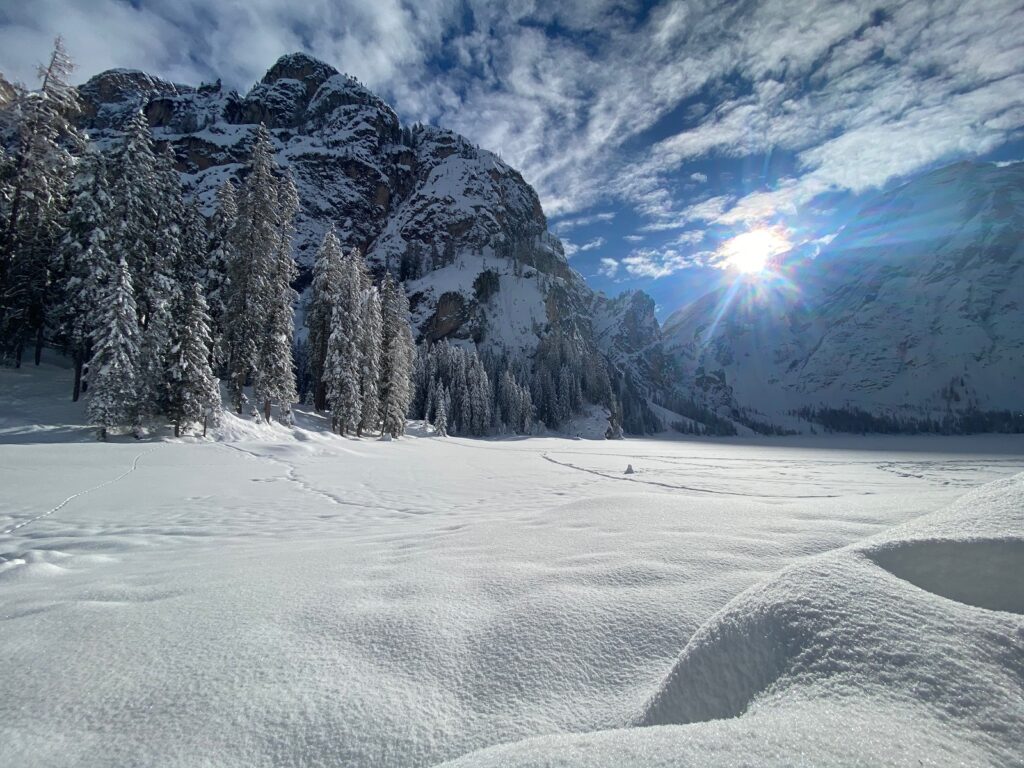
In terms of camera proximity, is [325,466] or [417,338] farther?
[417,338]

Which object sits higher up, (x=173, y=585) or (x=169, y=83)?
(x=169, y=83)

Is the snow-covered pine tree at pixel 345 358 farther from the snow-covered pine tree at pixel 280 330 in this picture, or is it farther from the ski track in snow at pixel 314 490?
the ski track in snow at pixel 314 490

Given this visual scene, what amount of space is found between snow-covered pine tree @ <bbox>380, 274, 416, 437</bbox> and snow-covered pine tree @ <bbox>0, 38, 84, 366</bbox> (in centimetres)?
1708

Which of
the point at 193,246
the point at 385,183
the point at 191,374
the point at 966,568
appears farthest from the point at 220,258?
the point at 385,183

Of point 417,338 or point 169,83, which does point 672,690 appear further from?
point 169,83

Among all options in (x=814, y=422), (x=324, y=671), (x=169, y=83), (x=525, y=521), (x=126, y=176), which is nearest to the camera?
(x=324, y=671)

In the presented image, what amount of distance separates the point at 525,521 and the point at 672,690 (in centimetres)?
352

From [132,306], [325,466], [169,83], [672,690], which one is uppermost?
[169,83]

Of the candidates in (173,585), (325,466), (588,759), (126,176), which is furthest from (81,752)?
(126,176)

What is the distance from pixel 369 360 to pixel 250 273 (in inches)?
368

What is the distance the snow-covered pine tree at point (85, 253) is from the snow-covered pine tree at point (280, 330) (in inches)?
269

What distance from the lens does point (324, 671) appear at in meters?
1.68

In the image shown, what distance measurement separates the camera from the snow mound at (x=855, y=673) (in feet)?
3.15

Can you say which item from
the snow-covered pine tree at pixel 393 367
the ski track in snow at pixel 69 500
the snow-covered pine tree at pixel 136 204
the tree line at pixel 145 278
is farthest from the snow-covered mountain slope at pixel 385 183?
the ski track in snow at pixel 69 500
